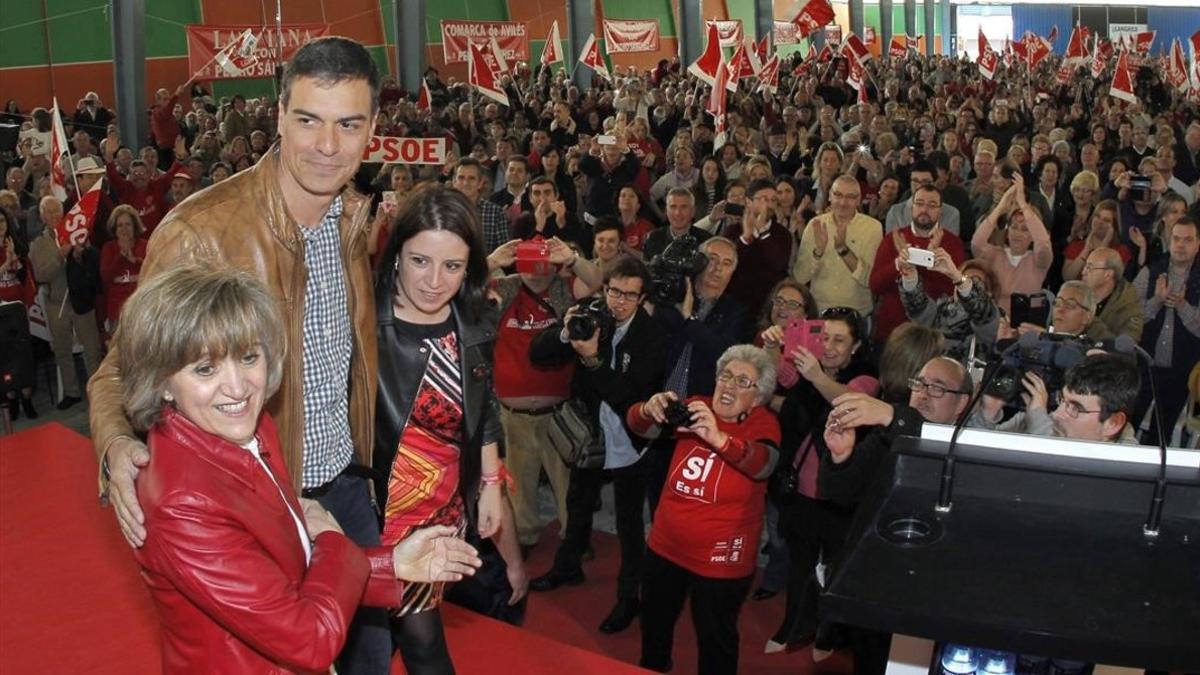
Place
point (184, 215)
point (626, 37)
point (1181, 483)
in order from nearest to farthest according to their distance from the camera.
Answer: point (1181, 483) < point (184, 215) < point (626, 37)

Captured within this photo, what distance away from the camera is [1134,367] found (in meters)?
3.47

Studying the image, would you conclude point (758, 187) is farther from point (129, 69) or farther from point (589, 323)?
point (129, 69)

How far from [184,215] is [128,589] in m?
2.14

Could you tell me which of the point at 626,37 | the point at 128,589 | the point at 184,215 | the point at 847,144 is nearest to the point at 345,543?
the point at 184,215

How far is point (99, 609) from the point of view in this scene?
383 cm

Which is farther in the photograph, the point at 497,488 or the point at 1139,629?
the point at 497,488

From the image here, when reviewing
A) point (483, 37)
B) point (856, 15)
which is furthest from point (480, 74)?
point (856, 15)

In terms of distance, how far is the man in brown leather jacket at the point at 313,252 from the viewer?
7.55ft

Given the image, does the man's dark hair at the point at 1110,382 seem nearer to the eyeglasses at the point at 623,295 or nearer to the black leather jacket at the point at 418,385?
the black leather jacket at the point at 418,385

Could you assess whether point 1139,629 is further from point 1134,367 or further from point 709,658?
point 709,658

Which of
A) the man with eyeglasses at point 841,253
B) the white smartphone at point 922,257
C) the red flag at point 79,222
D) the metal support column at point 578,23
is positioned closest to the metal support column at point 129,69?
the red flag at point 79,222

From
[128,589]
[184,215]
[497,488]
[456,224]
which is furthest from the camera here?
[128,589]

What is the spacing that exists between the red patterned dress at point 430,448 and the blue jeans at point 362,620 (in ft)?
0.29

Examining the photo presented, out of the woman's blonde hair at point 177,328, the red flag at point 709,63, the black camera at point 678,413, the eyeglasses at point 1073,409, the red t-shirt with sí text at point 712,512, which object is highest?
the red flag at point 709,63
